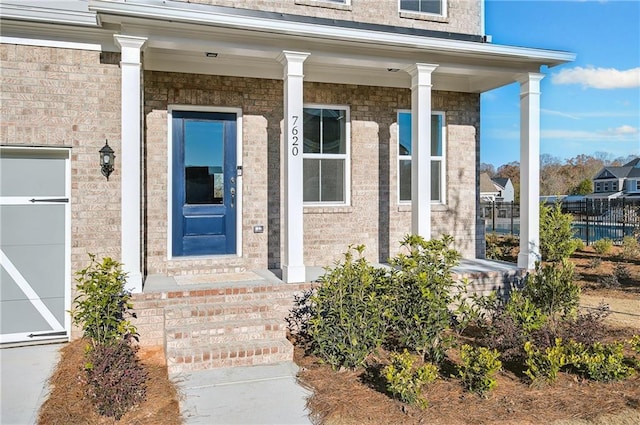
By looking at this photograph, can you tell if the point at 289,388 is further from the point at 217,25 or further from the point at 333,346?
the point at 217,25

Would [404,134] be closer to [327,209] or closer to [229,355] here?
[327,209]

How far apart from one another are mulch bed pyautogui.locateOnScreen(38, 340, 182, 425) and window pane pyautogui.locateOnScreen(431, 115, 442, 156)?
19.0ft

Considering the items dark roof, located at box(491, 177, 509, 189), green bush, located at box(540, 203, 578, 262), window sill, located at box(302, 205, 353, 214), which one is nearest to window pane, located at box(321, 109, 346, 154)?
window sill, located at box(302, 205, 353, 214)

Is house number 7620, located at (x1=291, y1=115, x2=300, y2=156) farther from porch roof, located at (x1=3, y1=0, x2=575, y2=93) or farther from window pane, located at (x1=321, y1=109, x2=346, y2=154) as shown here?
window pane, located at (x1=321, y1=109, x2=346, y2=154)

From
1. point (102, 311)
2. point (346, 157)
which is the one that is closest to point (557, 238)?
point (346, 157)

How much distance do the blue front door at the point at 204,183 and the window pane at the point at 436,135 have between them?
350 centimetres

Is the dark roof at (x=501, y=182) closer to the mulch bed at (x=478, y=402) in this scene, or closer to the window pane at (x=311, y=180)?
the window pane at (x=311, y=180)

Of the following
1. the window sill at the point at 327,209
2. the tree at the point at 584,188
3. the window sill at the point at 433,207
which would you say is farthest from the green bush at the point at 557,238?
the tree at the point at 584,188

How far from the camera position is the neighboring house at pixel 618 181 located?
51500mm

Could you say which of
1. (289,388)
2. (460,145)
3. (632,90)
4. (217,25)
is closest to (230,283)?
(289,388)

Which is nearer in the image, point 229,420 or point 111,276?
point 229,420

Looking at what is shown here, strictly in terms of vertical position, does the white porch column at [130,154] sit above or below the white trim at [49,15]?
below

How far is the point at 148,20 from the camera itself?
18.0ft

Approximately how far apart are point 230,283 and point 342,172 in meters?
2.87
